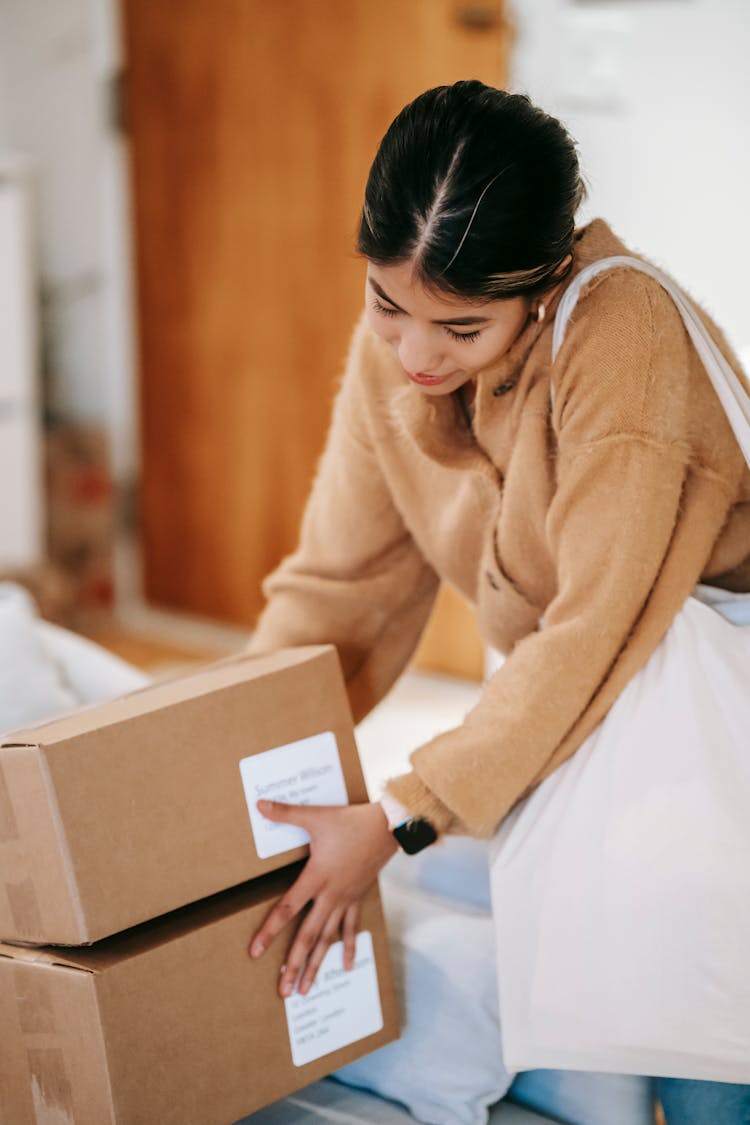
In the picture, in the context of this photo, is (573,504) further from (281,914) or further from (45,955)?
(45,955)

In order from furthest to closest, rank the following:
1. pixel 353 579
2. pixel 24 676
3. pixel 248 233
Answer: pixel 248 233 < pixel 24 676 < pixel 353 579

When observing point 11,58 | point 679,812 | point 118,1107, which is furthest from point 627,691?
point 11,58

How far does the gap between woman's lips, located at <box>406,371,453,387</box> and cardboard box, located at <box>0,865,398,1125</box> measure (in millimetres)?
426

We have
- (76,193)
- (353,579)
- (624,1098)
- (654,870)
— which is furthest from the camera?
(76,193)

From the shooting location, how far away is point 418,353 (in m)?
0.92

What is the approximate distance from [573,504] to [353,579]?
376 mm

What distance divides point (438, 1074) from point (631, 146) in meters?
1.85

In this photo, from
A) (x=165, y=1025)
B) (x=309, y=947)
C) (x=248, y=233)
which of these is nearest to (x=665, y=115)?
(x=248, y=233)

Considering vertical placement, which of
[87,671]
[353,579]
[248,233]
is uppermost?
[248,233]

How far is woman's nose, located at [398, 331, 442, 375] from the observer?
92cm

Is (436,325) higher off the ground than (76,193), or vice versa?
(76,193)

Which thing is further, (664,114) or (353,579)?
(664,114)

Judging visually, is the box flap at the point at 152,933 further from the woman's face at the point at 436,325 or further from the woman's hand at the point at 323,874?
the woman's face at the point at 436,325

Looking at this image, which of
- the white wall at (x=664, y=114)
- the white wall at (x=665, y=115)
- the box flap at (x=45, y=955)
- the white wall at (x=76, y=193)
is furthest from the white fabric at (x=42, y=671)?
the white wall at (x=76, y=193)
